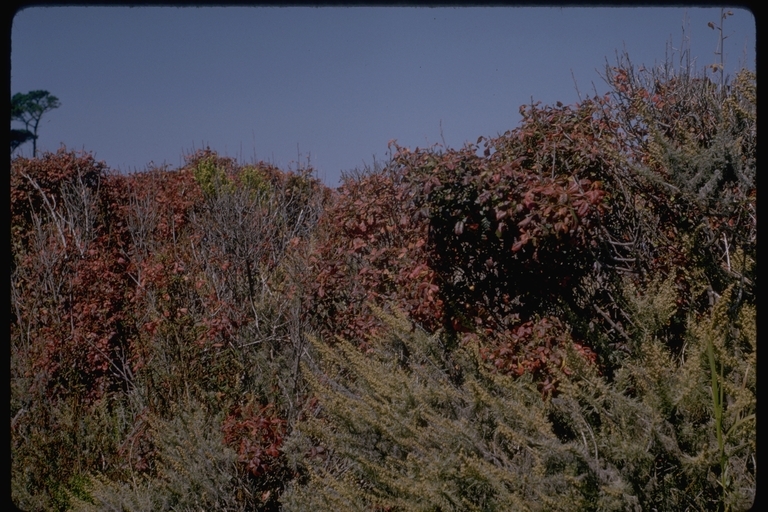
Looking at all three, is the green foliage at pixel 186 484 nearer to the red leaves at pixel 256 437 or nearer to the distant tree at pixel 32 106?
the red leaves at pixel 256 437

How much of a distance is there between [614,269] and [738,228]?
82 cm

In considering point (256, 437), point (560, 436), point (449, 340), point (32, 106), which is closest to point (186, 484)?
point (256, 437)

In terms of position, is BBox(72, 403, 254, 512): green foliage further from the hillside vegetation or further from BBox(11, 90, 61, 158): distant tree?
BBox(11, 90, 61, 158): distant tree

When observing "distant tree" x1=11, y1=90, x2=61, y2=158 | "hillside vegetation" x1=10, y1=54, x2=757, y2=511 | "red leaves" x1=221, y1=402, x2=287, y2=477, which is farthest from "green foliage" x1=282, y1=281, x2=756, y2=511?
"distant tree" x1=11, y1=90, x2=61, y2=158

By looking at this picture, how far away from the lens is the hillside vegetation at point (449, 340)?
8.90 ft

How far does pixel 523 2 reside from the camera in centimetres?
226

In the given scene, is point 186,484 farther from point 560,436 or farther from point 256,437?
point 560,436

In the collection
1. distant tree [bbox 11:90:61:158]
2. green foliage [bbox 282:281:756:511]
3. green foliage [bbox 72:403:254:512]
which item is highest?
distant tree [bbox 11:90:61:158]

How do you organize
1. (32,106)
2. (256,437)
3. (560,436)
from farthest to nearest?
(32,106) < (256,437) < (560,436)

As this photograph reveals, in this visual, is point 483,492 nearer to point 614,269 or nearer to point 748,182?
point 614,269

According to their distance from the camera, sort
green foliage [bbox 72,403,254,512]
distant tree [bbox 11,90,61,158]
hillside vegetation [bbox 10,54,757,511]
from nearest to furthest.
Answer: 1. hillside vegetation [bbox 10,54,757,511]
2. green foliage [bbox 72,403,254,512]
3. distant tree [bbox 11,90,61,158]

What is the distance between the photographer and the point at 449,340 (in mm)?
4031

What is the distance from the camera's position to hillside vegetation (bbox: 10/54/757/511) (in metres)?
2.71

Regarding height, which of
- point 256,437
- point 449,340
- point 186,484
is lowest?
point 186,484
